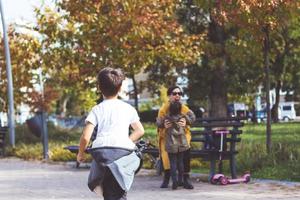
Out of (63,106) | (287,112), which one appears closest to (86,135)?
(63,106)

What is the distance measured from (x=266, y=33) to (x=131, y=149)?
833 centimetres

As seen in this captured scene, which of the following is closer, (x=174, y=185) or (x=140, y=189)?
(x=174, y=185)

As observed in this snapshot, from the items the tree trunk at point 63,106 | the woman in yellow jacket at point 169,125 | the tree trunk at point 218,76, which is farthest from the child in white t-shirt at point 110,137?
the tree trunk at point 63,106

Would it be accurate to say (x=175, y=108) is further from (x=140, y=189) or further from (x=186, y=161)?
(x=140, y=189)

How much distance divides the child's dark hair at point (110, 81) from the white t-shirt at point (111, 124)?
10 centimetres

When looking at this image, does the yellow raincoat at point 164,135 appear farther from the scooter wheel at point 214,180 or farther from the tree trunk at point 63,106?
the tree trunk at point 63,106

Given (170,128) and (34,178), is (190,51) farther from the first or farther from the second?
(170,128)

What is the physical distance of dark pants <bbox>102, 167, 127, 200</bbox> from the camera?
5.98 meters

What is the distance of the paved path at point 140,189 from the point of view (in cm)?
1005

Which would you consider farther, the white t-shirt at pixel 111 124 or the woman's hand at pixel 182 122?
the woman's hand at pixel 182 122

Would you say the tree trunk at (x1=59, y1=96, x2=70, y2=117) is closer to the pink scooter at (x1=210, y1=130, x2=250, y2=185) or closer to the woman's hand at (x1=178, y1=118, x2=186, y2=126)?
the pink scooter at (x1=210, y1=130, x2=250, y2=185)

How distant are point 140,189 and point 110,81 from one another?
548 centimetres

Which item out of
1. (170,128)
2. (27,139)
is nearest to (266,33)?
(170,128)

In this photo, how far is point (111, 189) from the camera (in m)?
6.01
